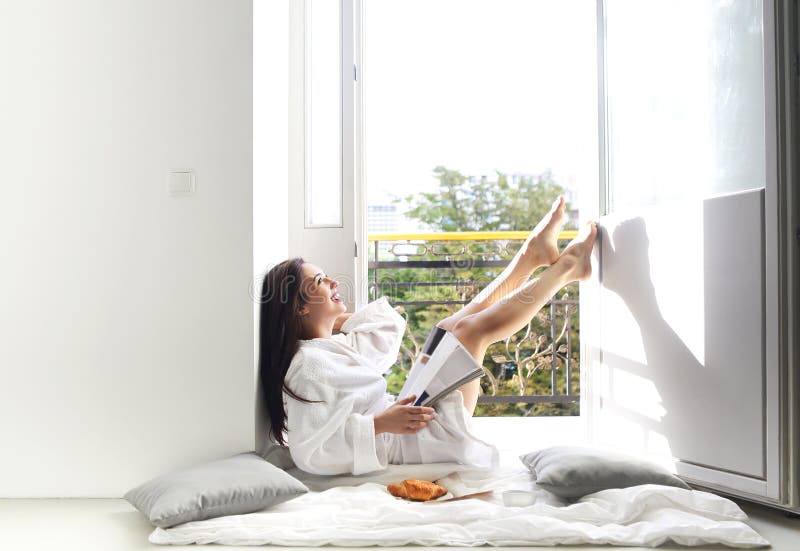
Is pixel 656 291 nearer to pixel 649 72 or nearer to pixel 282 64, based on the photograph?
pixel 649 72

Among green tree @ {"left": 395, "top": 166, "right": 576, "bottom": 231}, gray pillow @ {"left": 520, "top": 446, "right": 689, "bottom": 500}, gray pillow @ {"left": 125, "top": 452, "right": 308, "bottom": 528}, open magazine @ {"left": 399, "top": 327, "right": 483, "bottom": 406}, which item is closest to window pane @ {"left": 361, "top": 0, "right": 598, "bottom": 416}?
green tree @ {"left": 395, "top": 166, "right": 576, "bottom": 231}

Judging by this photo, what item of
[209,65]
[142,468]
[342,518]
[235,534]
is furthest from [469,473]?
[209,65]

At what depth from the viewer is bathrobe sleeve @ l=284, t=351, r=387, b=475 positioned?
1.76 m

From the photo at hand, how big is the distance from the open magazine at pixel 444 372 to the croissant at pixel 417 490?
0.24 metres

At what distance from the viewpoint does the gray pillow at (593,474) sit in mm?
1598

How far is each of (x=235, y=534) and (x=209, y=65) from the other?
1.33 metres

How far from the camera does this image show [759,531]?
58.9 inches

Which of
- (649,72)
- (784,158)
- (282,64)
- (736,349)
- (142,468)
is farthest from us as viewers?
(282,64)

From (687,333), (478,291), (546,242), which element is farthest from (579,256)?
(478,291)

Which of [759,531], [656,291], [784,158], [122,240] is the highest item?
[784,158]

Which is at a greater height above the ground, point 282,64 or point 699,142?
point 282,64

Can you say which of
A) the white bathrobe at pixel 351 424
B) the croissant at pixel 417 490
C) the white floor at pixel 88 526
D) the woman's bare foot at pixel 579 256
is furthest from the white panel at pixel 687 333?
the croissant at pixel 417 490

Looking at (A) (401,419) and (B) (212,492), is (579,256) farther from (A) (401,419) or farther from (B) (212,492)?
(B) (212,492)

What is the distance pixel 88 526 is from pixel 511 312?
1.39m
